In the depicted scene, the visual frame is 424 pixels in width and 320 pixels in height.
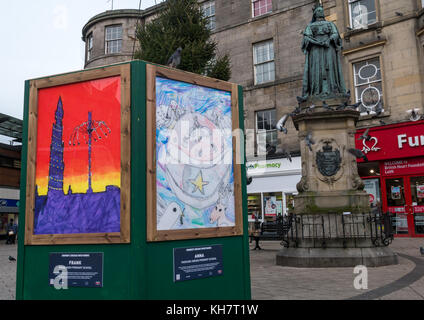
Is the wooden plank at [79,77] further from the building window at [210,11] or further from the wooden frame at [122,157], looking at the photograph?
the building window at [210,11]

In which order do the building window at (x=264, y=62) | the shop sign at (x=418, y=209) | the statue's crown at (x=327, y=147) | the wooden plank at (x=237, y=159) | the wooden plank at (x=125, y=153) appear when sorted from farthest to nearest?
the building window at (x=264, y=62) < the shop sign at (x=418, y=209) < the statue's crown at (x=327, y=147) < the wooden plank at (x=237, y=159) < the wooden plank at (x=125, y=153)

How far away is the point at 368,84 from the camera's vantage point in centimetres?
1988

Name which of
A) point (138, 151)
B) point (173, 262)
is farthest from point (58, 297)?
point (138, 151)

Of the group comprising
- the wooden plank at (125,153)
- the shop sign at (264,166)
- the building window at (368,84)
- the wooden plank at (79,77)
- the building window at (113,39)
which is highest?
the building window at (113,39)

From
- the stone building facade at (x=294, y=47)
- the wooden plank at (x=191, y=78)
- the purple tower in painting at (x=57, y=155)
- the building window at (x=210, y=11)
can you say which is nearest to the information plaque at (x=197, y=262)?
the purple tower in painting at (x=57, y=155)

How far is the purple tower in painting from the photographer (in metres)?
4.26

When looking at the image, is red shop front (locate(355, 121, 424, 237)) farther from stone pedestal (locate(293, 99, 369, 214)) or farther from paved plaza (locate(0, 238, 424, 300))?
paved plaza (locate(0, 238, 424, 300))

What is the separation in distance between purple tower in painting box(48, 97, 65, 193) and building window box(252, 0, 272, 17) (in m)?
21.5

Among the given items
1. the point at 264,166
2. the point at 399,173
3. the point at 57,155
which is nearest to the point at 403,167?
the point at 399,173

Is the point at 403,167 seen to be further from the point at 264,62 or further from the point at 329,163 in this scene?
the point at 329,163

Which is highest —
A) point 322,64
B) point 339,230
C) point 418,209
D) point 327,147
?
point 322,64

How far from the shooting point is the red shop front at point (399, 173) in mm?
18266

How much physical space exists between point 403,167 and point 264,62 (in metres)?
9.56
